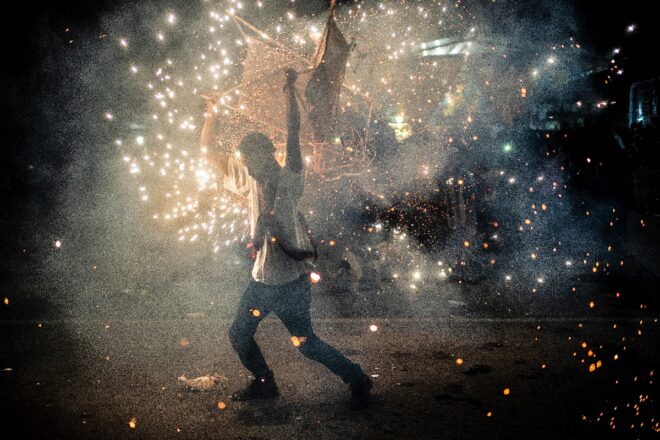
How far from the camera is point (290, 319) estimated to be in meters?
2.99

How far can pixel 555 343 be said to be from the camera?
14.1 ft

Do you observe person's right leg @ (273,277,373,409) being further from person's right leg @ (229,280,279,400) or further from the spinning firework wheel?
the spinning firework wheel

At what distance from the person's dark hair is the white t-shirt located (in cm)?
17

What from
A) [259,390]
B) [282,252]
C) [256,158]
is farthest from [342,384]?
[256,158]

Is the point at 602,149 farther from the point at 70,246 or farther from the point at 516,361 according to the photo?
the point at 70,246

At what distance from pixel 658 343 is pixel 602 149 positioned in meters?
4.99

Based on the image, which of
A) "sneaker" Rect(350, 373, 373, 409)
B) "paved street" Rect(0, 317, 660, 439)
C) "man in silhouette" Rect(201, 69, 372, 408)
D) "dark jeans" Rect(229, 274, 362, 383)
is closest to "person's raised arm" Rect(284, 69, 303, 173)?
"man in silhouette" Rect(201, 69, 372, 408)

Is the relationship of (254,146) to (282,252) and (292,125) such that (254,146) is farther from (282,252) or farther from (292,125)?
(282,252)

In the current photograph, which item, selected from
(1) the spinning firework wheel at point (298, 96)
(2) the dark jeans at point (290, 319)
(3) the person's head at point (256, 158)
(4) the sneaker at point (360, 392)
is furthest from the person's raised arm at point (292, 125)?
(4) the sneaker at point (360, 392)

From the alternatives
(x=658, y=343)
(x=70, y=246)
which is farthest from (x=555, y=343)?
(x=70, y=246)

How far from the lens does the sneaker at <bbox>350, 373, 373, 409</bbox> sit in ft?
9.97

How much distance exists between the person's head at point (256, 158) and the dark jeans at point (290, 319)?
2.56ft

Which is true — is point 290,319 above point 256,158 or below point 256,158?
below

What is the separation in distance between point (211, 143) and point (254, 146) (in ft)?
1.86
